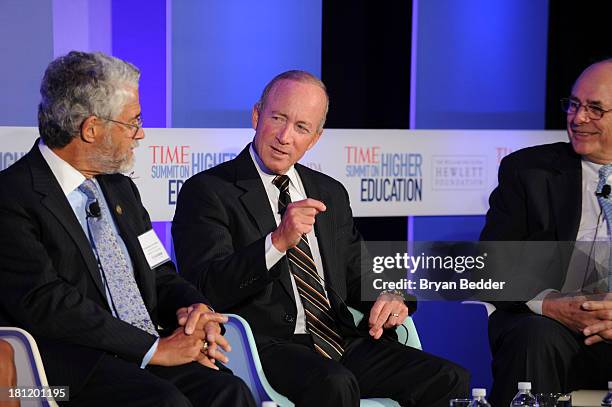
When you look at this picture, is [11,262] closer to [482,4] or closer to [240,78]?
[240,78]

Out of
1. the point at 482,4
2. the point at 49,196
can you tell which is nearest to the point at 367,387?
the point at 49,196

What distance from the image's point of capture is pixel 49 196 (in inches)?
124

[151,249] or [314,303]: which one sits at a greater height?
[151,249]

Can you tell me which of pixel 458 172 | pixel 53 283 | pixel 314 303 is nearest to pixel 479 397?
pixel 314 303

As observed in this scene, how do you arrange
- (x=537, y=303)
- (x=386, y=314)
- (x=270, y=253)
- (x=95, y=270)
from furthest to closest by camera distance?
(x=537, y=303) < (x=386, y=314) < (x=270, y=253) < (x=95, y=270)

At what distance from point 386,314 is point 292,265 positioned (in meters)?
0.40

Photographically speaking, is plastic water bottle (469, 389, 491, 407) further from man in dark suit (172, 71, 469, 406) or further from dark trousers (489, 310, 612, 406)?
dark trousers (489, 310, 612, 406)

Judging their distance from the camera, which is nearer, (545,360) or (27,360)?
(27,360)

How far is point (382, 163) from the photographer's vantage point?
5664 millimetres

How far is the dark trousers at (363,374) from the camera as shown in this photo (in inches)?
139

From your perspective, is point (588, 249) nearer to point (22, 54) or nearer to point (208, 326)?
point (208, 326)

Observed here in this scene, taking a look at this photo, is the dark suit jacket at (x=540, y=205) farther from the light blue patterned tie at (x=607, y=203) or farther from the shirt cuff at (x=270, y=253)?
the shirt cuff at (x=270, y=253)

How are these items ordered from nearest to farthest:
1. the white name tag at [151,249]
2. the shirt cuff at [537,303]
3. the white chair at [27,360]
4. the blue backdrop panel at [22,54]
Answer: the white chair at [27,360] → the white name tag at [151,249] → the shirt cuff at [537,303] → the blue backdrop panel at [22,54]

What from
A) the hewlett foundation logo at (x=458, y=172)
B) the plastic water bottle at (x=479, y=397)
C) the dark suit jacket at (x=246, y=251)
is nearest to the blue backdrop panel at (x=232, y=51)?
the hewlett foundation logo at (x=458, y=172)
